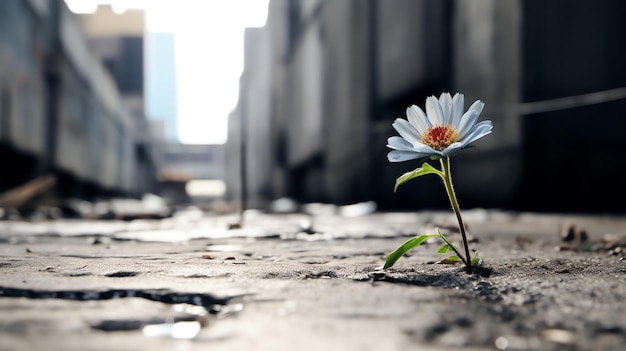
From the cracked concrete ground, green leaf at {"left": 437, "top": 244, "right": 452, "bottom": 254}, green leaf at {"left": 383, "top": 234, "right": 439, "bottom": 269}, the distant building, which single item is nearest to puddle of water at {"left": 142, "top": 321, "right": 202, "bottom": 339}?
the cracked concrete ground

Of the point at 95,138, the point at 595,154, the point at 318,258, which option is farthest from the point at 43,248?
the point at 95,138

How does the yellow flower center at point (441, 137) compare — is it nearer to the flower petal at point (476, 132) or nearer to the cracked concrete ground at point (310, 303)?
the flower petal at point (476, 132)

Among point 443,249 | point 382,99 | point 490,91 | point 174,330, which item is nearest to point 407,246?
point 443,249

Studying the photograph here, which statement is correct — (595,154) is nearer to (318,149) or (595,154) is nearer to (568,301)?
(568,301)

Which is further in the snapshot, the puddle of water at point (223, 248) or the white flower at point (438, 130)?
the puddle of water at point (223, 248)

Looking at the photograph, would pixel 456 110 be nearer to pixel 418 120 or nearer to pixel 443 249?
pixel 418 120

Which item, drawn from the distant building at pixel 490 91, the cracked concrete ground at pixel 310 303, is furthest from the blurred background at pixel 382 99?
the cracked concrete ground at pixel 310 303
